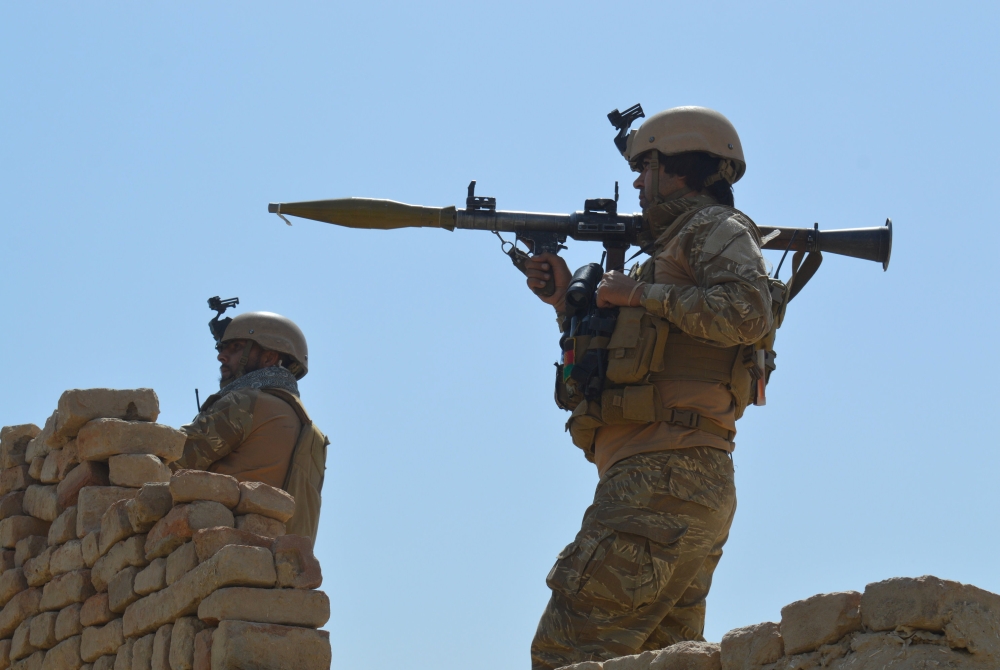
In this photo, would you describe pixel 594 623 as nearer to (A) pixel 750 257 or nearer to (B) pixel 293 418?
(A) pixel 750 257

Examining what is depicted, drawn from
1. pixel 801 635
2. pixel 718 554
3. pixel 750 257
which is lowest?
pixel 801 635

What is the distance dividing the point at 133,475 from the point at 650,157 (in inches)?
115

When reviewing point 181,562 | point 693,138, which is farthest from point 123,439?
point 693,138

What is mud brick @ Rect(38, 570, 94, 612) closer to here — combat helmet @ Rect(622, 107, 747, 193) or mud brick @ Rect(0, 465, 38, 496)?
mud brick @ Rect(0, 465, 38, 496)

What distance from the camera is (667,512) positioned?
4.71 meters

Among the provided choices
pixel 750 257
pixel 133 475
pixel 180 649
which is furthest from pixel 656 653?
pixel 133 475

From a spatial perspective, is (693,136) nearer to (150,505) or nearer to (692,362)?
(692,362)

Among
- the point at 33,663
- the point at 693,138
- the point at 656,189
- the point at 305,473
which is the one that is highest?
the point at 693,138

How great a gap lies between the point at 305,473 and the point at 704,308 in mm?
3181

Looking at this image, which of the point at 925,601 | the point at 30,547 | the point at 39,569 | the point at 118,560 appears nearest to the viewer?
the point at 925,601

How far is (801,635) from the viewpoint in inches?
135

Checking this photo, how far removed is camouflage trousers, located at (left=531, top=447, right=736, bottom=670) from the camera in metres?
4.61

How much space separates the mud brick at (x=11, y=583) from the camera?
6863 millimetres

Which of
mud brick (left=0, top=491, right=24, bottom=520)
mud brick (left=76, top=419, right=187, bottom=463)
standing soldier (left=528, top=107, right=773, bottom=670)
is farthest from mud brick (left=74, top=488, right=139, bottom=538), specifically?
standing soldier (left=528, top=107, right=773, bottom=670)
